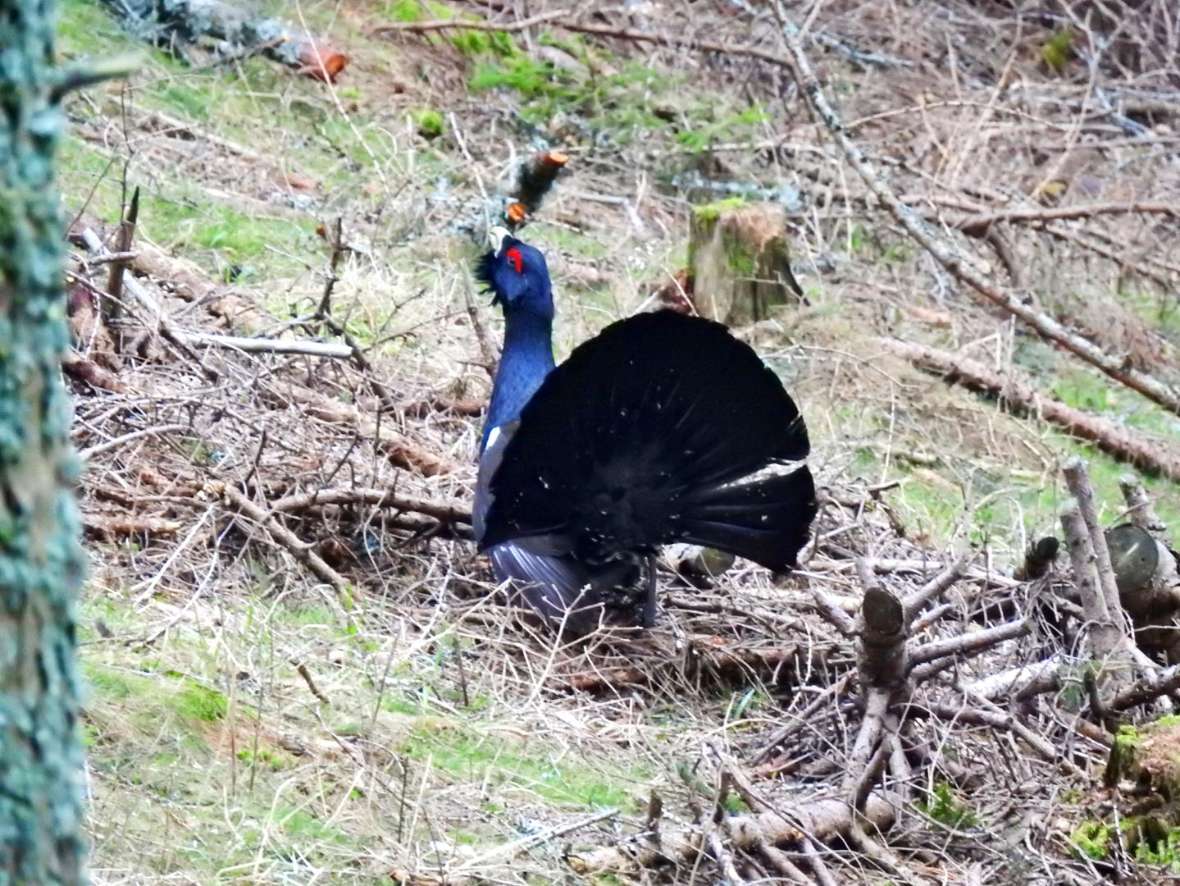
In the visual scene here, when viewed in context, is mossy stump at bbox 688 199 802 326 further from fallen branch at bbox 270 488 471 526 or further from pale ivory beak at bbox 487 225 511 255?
fallen branch at bbox 270 488 471 526

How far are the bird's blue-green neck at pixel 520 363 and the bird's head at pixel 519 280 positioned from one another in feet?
0.08

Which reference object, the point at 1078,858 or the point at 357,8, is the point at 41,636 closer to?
the point at 1078,858

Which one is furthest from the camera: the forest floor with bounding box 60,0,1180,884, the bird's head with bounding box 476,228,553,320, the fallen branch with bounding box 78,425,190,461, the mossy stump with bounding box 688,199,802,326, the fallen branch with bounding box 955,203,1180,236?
the fallen branch with bounding box 955,203,1180,236

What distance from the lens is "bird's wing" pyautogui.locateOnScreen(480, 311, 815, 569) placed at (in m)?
4.77

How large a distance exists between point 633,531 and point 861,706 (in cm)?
110

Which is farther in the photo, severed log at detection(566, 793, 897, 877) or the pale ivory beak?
the pale ivory beak

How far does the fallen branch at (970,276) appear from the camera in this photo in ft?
25.6

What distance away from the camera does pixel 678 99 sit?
10609 mm

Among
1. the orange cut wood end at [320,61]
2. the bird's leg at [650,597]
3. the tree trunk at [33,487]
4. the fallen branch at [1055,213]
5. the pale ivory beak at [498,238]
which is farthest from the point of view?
the orange cut wood end at [320,61]

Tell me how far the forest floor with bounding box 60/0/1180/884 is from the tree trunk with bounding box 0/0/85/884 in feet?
4.71

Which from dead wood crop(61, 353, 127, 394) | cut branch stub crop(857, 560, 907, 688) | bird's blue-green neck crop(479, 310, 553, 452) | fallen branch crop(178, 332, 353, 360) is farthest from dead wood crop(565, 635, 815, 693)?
dead wood crop(61, 353, 127, 394)

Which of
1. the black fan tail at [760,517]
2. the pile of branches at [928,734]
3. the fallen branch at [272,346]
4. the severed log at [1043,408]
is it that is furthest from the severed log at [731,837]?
the severed log at [1043,408]

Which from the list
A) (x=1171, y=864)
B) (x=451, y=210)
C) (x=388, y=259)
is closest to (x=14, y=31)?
(x=1171, y=864)

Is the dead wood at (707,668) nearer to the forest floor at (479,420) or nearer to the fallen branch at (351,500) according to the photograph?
the forest floor at (479,420)
